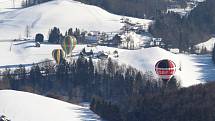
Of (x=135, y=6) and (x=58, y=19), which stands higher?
(x=135, y=6)

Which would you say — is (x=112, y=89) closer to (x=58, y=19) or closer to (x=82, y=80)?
(x=82, y=80)

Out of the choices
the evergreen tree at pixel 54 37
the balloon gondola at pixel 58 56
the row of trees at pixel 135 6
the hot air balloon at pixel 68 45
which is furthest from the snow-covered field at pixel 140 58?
the row of trees at pixel 135 6

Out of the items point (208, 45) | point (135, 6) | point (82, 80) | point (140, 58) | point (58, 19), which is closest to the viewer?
point (82, 80)

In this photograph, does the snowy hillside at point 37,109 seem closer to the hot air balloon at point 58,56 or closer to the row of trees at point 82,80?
the row of trees at point 82,80

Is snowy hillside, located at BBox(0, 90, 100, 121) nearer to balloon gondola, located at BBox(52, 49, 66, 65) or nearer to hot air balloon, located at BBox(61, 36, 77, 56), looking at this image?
balloon gondola, located at BBox(52, 49, 66, 65)

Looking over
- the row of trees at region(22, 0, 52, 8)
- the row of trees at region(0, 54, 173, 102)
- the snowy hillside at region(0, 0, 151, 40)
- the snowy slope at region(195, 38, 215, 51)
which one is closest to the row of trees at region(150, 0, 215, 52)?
the snowy slope at region(195, 38, 215, 51)

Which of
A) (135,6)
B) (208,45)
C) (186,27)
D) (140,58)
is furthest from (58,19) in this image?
(140,58)
